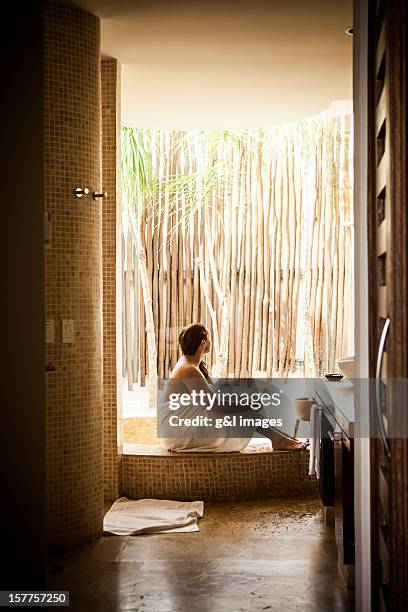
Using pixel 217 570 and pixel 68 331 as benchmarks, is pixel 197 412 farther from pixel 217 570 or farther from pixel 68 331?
pixel 217 570

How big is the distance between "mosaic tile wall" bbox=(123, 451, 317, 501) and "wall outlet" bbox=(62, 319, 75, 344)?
1.30 m

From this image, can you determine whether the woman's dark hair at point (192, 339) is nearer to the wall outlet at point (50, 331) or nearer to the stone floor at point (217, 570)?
the stone floor at point (217, 570)

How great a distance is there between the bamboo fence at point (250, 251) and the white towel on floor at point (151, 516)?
5.21 ft

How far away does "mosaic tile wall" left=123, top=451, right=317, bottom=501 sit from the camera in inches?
205

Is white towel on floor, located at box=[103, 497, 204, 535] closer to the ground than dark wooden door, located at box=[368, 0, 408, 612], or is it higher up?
closer to the ground

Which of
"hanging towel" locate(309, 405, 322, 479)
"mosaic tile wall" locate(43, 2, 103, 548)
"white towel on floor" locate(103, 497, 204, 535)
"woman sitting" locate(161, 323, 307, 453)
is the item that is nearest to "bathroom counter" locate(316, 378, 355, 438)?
"hanging towel" locate(309, 405, 322, 479)

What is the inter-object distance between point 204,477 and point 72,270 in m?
1.74

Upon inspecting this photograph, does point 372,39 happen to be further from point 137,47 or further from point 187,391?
point 187,391

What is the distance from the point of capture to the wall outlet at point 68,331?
416 centimetres

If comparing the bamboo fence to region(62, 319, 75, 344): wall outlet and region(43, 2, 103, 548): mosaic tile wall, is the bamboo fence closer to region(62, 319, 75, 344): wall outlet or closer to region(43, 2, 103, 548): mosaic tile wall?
region(43, 2, 103, 548): mosaic tile wall

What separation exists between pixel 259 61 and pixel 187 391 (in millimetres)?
2137

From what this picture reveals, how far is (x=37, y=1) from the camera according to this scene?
8.93ft

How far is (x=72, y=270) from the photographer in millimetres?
4191

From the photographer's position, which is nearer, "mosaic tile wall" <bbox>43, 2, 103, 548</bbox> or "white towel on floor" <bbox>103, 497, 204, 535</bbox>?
"mosaic tile wall" <bbox>43, 2, 103, 548</bbox>
